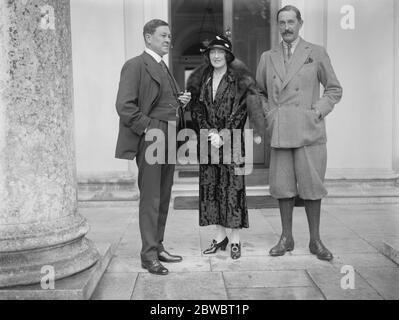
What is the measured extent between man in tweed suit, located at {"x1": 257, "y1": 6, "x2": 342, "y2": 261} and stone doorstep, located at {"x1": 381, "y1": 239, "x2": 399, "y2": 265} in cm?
51

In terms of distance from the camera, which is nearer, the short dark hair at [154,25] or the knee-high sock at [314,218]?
the short dark hair at [154,25]

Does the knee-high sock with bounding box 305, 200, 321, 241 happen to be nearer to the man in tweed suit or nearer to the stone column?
the man in tweed suit

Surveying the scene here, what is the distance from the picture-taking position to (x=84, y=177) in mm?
7074

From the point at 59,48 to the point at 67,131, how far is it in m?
0.59

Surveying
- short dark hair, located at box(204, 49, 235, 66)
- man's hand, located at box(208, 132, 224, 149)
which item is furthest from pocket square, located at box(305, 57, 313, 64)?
man's hand, located at box(208, 132, 224, 149)

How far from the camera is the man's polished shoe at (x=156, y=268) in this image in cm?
425

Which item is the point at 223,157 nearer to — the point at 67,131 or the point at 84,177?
the point at 67,131

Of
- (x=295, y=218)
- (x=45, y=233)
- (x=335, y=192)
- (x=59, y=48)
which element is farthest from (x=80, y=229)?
(x=335, y=192)

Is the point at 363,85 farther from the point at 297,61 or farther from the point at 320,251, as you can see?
the point at 320,251

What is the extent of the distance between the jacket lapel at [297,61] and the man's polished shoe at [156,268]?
6.00 feet

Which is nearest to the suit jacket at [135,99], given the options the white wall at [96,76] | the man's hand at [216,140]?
the man's hand at [216,140]

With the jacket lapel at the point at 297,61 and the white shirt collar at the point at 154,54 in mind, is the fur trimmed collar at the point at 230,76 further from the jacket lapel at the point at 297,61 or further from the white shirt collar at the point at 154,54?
the white shirt collar at the point at 154,54

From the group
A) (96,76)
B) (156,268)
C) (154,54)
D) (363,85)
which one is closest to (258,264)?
(156,268)

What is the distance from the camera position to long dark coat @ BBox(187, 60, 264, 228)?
15.1 ft
